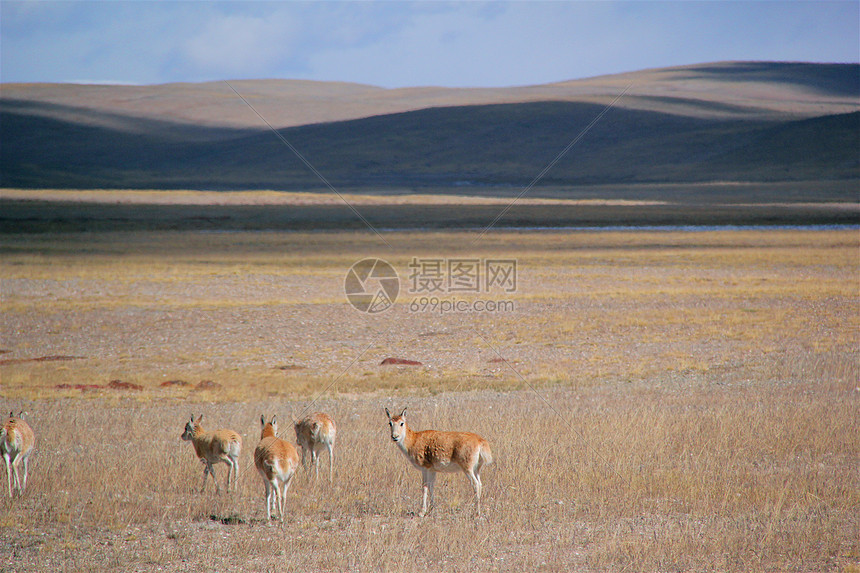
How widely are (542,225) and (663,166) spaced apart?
6375cm

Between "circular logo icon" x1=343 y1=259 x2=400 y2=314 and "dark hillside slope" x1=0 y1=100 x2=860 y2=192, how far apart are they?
70306mm

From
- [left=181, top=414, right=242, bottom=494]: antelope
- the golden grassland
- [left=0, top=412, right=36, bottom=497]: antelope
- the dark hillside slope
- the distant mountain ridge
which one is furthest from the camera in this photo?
the distant mountain ridge

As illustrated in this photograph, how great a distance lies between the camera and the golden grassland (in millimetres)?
6730

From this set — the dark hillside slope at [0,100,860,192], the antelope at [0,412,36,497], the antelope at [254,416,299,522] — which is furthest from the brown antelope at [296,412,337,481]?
the dark hillside slope at [0,100,860,192]

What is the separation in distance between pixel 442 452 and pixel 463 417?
409cm

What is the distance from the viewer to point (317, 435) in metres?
8.68

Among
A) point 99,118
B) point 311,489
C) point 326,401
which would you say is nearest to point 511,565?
point 311,489

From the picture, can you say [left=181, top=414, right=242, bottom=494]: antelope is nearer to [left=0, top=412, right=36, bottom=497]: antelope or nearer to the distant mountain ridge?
[left=0, top=412, right=36, bottom=497]: antelope

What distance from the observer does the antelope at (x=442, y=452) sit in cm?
720

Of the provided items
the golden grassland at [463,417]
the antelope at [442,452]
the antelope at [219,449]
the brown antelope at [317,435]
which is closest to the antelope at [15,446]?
the golden grassland at [463,417]

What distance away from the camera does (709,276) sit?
109 ft

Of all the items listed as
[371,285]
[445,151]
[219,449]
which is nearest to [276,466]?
[219,449]

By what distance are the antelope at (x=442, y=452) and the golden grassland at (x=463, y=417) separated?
0.40 meters

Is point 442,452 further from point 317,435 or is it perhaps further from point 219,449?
point 219,449
